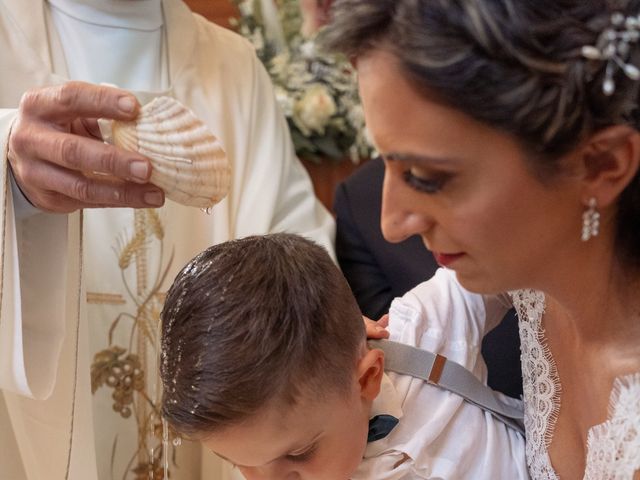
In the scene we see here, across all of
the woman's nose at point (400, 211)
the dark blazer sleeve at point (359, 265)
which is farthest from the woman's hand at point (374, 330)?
the dark blazer sleeve at point (359, 265)

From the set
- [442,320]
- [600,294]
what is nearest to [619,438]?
[600,294]

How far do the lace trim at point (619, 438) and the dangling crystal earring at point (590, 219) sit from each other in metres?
0.23

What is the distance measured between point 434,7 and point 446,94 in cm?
10

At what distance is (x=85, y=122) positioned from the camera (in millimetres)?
1604

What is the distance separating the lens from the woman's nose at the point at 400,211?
1.11 metres

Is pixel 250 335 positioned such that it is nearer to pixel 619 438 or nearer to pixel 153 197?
pixel 153 197

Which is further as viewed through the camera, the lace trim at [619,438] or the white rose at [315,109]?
the white rose at [315,109]

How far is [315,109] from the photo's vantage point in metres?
3.10

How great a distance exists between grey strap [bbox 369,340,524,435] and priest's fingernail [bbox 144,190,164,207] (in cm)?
42

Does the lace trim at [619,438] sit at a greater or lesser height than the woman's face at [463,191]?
lesser

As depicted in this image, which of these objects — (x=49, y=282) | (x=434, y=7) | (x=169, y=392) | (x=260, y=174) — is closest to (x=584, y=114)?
(x=434, y=7)

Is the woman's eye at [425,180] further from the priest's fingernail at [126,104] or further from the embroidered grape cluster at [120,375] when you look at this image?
the embroidered grape cluster at [120,375]

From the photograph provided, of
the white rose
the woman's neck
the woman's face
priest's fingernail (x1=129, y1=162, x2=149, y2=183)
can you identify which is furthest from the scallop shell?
the white rose

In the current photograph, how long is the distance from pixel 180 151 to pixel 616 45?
64 centimetres
